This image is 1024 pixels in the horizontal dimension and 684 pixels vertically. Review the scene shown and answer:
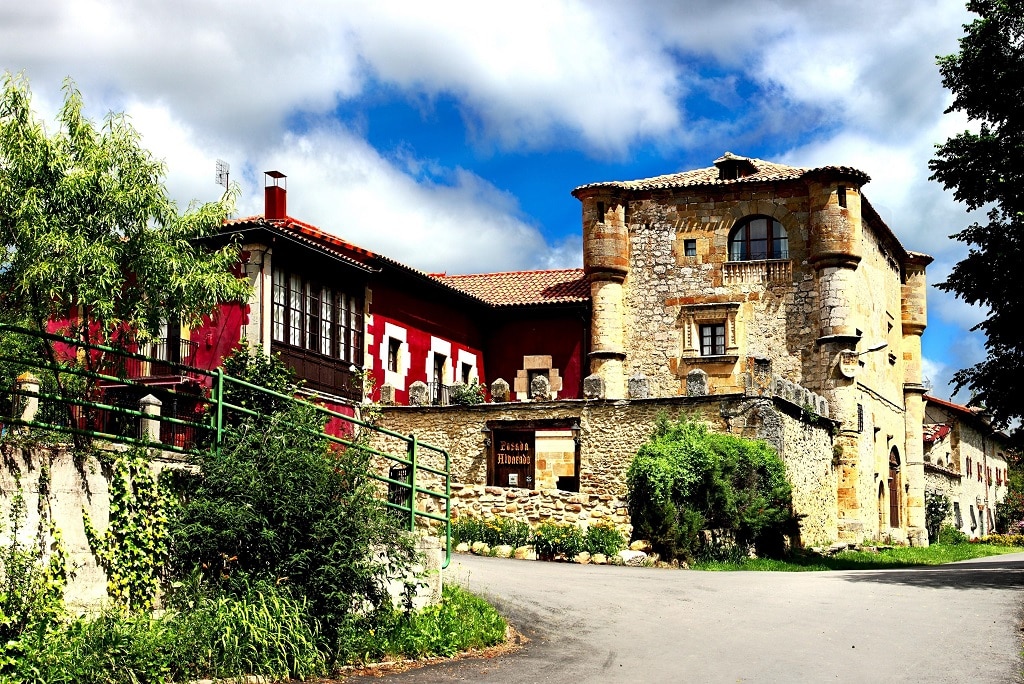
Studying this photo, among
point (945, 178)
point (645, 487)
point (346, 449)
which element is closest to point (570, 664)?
point (346, 449)

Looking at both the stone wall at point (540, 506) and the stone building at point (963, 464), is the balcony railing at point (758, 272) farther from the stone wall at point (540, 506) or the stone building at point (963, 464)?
the stone building at point (963, 464)

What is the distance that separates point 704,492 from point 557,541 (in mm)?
3479

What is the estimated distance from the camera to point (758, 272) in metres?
35.4

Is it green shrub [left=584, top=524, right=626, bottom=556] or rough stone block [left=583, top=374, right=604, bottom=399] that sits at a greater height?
rough stone block [left=583, top=374, right=604, bottom=399]

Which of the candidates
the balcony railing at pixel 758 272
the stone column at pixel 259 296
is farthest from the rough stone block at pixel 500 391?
the balcony railing at pixel 758 272

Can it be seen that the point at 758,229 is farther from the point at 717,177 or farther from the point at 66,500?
the point at 66,500

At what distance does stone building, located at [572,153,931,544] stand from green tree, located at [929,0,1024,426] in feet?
33.4

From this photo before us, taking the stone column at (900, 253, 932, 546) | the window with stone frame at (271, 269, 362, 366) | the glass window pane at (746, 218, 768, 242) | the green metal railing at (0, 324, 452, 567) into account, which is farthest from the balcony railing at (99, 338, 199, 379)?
the stone column at (900, 253, 932, 546)

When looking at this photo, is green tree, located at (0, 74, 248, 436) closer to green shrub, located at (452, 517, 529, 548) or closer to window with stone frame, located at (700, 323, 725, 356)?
green shrub, located at (452, 517, 529, 548)

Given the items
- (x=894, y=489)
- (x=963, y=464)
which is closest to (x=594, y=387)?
(x=894, y=489)

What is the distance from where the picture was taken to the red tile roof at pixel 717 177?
35031mm

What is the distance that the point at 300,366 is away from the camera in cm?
2839

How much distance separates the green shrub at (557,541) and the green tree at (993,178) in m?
8.40

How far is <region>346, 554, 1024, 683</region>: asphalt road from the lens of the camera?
37.9ft
